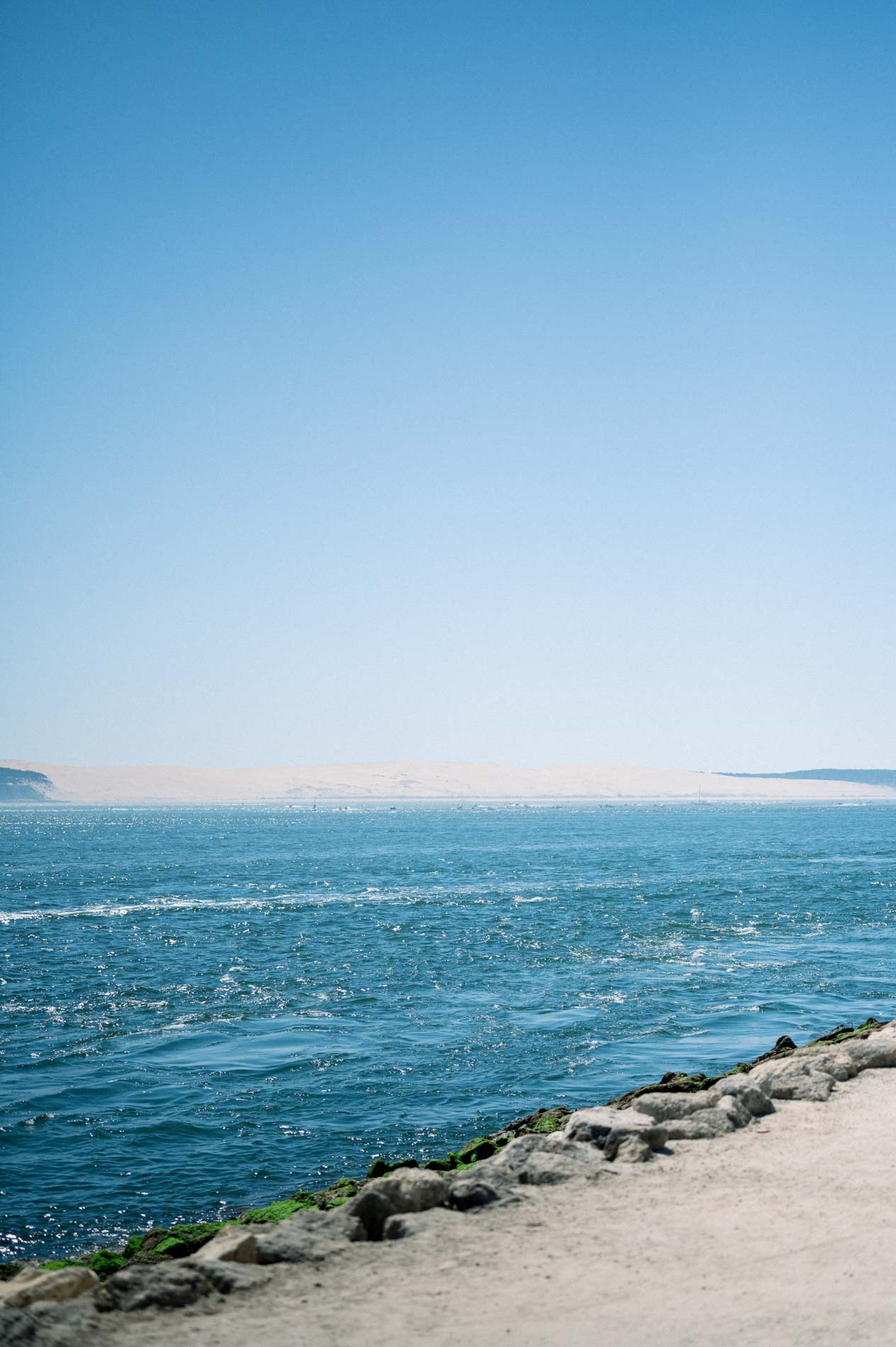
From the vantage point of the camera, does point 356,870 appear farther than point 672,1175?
Yes

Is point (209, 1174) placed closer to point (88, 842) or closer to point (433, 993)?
point (433, 993)

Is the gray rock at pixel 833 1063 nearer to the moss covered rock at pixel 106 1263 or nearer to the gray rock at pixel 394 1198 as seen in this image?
the gray rock at pixel 394 1198

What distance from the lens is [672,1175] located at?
9.92 m

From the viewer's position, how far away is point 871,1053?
47.0ft

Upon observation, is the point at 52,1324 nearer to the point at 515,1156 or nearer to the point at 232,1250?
the point at 232,1250

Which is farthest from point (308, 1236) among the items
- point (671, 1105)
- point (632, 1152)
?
point (671, 1105)

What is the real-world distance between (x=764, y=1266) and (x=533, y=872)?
52365 millimetres

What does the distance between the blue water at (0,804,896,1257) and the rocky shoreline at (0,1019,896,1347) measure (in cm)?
189

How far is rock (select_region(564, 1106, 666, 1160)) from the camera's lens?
10.6m

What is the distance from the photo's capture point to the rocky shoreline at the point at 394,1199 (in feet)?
23.0

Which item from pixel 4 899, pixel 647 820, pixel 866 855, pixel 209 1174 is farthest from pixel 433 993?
pixel 647 820

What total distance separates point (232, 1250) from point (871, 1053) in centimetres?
1016

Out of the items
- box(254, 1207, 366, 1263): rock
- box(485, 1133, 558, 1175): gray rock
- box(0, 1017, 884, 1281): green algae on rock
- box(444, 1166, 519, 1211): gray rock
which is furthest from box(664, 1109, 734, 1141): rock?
box(254, 1207, 366, 1263): rock

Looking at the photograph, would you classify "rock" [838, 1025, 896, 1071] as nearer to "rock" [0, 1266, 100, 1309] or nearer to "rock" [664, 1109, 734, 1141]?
"rock" [664, 1109, 734, 1141]
